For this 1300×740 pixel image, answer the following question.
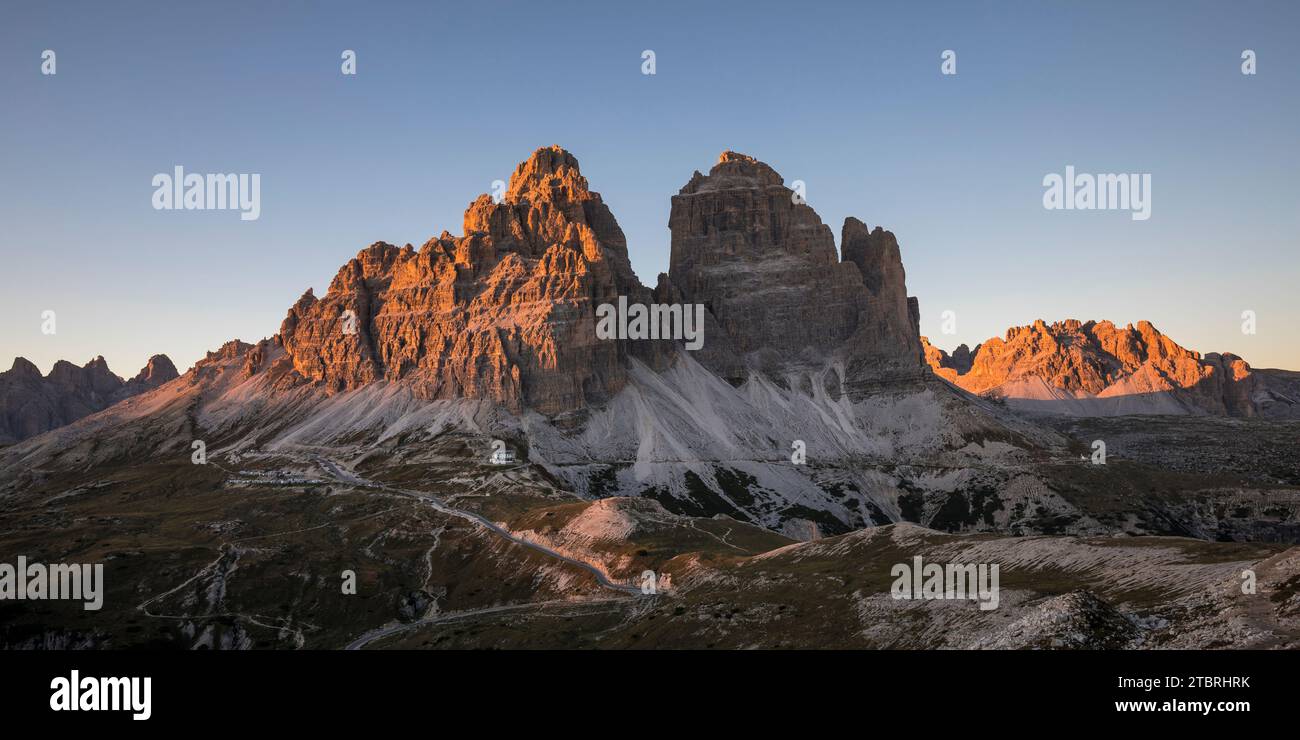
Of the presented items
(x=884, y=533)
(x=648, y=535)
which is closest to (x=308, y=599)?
(x=648, y=535)
